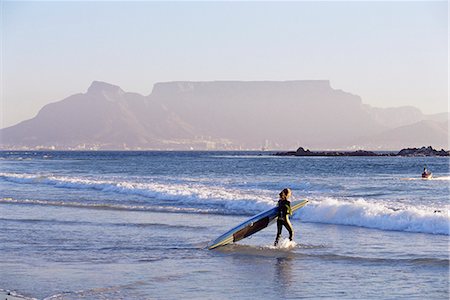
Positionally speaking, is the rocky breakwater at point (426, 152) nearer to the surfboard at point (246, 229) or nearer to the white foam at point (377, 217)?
the white foam at point (377, 217)

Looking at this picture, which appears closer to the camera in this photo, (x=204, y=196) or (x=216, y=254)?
(x=216, y=254)

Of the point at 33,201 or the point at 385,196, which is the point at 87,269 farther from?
the point at 385,196

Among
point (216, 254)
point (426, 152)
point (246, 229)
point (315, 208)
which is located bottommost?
point (216, 254)

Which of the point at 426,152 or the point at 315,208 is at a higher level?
the point at 426,152

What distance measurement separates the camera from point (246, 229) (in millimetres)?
19078

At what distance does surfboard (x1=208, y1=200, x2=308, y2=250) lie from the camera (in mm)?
18297

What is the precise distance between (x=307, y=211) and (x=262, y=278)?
38.1 feet

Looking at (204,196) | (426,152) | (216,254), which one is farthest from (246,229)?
(426,152)

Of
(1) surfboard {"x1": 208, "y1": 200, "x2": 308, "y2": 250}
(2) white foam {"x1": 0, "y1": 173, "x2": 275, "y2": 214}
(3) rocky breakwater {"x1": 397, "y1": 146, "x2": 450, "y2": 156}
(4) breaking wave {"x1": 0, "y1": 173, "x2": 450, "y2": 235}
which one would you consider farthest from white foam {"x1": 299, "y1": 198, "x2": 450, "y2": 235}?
(3) rocky breakwater {"x1": 397, "y1": 146, "x2": 450, "y2": 156}

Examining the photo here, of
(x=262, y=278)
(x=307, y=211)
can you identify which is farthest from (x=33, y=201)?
(x=262, y=278)

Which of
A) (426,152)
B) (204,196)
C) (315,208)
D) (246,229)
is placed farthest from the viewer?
(426,152)

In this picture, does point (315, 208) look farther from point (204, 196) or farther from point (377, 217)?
point (204, 196)

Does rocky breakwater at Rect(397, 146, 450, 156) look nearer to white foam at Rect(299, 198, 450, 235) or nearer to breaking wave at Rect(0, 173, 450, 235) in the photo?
breaking wave at Rect(0, 173, 450, 235)

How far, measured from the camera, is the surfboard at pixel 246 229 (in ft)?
60.0
